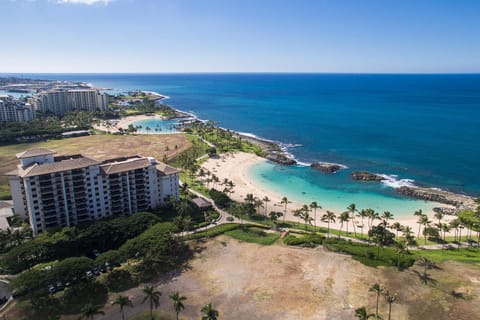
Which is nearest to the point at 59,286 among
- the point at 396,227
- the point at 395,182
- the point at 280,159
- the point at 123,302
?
the point at 123,302

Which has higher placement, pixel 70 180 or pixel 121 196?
pixel 70 180

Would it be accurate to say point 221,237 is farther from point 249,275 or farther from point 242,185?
point 242,185

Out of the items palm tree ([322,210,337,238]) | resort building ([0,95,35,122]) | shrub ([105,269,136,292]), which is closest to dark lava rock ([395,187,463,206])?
palm tree ([322,210,337,238])

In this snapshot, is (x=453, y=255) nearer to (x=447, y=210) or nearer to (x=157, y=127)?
(x=447, y=210)

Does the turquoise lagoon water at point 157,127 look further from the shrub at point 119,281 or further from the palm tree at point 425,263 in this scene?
the palm tree at point 425,263

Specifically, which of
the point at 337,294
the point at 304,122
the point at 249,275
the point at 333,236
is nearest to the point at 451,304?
the point at 337,294
